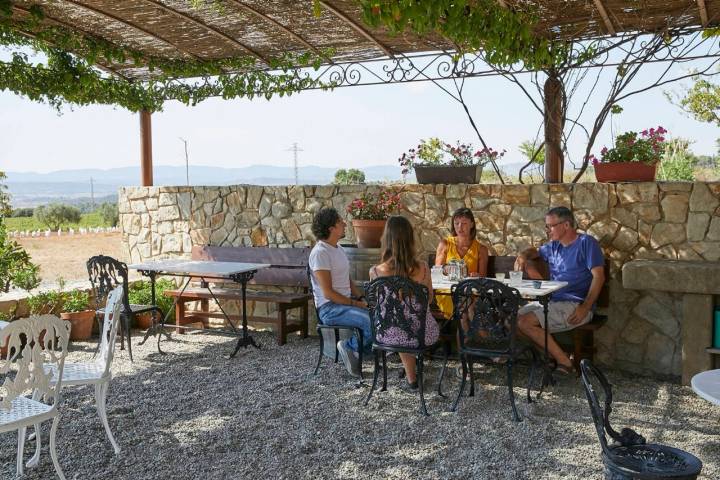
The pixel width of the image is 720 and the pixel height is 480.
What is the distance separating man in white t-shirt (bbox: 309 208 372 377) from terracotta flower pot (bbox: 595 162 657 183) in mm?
2262

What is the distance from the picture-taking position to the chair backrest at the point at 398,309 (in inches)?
182

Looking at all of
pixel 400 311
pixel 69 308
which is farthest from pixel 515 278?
pixel 69 308

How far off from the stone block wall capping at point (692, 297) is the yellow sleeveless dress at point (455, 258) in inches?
49.2

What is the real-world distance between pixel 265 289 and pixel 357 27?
2806mm

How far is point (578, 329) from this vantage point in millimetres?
5480

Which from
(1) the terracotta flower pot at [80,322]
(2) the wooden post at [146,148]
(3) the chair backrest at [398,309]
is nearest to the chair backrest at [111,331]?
(3) the chair backrest at [398,309]

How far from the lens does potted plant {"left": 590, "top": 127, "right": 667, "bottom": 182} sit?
19.6 feet

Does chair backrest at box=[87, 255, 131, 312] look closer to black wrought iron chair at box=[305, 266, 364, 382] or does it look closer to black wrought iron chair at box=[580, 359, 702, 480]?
black wrought iron chair at box=[305, 266, 364, 382]

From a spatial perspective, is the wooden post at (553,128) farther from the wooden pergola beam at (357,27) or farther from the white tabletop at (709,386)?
the white tabletop at (709,386)

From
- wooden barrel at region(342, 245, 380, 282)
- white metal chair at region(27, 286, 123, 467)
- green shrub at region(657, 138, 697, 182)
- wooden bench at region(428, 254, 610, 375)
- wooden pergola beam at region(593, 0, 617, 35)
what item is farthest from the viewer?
green shrub at region(657, 138, 697, 182)

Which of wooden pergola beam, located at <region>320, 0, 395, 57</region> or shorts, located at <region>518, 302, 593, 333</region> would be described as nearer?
shorts, located at <region>518, 302, 593, 333</region>

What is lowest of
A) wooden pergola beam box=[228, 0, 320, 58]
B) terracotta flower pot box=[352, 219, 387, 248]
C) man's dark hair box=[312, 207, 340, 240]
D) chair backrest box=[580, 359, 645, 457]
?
chair backrest box=[580, 359, 645, 457]

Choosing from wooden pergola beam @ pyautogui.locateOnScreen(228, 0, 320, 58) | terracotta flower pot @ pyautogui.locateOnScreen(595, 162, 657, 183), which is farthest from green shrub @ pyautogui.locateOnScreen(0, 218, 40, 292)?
terracotta flower pot @ pyautogui.locateOnScreen(595, 162, 657, 183)

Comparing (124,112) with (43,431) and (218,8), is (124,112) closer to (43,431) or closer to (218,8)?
(218,8)
